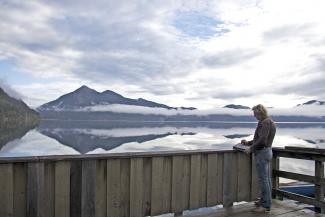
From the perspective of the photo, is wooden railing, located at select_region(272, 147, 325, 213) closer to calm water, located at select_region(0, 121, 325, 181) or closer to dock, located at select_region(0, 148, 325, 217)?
dock, located at select_region(0, 148, 325, 217)

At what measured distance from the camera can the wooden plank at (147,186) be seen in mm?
5605

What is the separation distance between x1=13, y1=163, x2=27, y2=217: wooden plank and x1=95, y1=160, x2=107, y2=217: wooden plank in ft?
3.13

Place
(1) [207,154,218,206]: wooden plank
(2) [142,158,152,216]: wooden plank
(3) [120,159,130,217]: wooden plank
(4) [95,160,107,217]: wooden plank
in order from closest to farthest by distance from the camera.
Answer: (4) [95,160,107,217]: wooden plank < (3) [120,159,130,217]: wooden plank < (2) [142,158,152,216]: wooden plank < (1) [207,154,218,206]: wooden plank

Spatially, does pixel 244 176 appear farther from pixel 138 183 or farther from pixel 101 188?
pixel 101 188

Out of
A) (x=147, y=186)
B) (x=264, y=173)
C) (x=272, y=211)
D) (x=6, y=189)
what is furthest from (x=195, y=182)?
(x=6, y=189)

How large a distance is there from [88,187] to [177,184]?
4.81 feet

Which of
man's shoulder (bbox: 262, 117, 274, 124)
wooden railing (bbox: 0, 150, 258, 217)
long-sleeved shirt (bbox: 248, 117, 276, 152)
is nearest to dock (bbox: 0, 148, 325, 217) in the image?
wooden railing (bbox: 0, 150, 258, 217)

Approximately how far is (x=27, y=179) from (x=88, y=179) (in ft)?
2.64

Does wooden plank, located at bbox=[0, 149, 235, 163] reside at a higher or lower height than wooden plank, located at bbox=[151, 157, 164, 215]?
higher

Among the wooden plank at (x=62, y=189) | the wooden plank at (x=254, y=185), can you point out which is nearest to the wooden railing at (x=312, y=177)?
the wooden plank at (x=254, y=185)

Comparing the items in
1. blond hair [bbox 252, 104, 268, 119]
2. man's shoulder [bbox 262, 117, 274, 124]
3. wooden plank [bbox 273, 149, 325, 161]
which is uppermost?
blond hair [bbox 252, 104, 268, 119]

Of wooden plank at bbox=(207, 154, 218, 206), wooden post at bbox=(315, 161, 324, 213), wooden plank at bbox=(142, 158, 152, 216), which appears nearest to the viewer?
wooden plank at bbox=(142, 158, 152, 216)

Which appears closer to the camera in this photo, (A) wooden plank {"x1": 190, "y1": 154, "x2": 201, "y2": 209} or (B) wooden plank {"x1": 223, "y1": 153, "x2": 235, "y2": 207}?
(A) wooden plank {"x1": 190, "y1": 154, "x2": 201, "y2": 209}

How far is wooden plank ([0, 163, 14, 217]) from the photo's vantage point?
454cm
